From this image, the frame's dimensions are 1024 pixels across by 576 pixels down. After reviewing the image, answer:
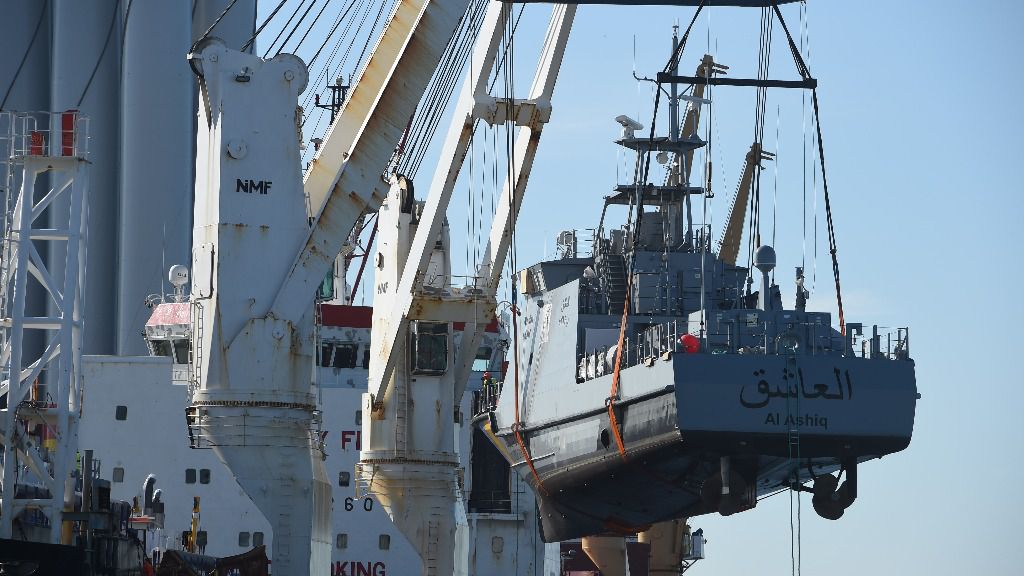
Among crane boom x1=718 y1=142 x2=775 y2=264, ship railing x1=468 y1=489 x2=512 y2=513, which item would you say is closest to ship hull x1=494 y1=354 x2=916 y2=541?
ship railing x1=468 y1=489 x2=512 y2=513

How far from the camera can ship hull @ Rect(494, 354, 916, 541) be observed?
26938mm

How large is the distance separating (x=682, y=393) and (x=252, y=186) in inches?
301

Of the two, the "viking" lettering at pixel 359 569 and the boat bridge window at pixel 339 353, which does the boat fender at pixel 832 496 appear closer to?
the "viking" lettering at pixel 359 569

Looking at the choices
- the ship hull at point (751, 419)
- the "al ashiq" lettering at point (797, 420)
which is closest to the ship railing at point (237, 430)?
the ship hull at point (751, 419)

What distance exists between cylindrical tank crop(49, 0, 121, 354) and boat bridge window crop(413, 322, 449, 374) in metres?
22.8

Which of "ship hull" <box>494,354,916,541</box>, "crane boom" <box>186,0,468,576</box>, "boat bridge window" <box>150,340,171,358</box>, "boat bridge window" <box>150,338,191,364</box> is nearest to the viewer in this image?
"crane boom" <box>186,0,468,576</box>

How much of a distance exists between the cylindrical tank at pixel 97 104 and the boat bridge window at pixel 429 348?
74.7 feet

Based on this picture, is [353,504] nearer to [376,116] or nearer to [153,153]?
[376,116]

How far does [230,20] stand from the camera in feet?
174

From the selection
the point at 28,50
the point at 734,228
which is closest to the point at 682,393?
the point at 734,228

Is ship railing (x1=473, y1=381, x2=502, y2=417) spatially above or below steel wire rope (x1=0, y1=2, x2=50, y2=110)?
below

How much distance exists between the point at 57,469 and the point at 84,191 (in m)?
4.38

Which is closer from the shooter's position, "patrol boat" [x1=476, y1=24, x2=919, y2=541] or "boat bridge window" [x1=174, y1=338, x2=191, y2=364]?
"patrol boat" [x1=476, y1=24, x2=919, y2=541]

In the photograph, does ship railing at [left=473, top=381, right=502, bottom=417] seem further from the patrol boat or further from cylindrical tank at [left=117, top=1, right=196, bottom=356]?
cylindrical tank at [left=117, top=1, right=196, bottom=356]
